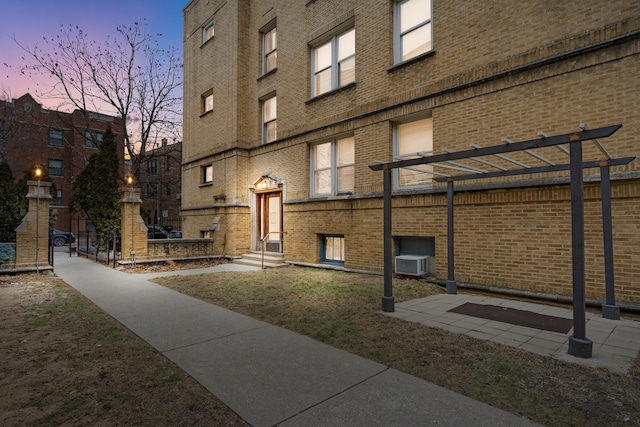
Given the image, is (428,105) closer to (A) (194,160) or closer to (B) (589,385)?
(B) (589,385)

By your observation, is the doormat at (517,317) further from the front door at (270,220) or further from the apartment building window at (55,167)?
the apartment building window at (55,167)

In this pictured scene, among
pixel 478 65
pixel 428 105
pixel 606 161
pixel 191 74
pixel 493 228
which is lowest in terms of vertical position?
pixel 493 228

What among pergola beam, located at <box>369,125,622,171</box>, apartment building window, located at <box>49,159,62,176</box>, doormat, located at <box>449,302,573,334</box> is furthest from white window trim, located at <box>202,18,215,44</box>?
apartment building window, located at <box>49,159,62,176</box>

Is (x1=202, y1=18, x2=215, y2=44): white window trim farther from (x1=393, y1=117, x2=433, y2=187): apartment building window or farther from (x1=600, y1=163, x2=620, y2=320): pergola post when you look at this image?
(x1=600, y1=163, x2=620, y2=320): pergola post

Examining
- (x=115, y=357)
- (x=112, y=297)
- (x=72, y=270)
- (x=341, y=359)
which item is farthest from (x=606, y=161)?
(x=72, y=270)

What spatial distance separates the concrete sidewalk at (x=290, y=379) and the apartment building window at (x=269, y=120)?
9063mm

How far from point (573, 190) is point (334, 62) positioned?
854 centimetres

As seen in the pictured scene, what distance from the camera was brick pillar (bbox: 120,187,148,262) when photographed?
36.8 ft

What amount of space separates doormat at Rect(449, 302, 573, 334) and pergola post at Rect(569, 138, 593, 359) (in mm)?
944

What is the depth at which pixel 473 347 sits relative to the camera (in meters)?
3.92

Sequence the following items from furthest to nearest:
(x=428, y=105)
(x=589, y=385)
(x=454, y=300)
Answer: (x=428, y=105), (x=454, y=300), (x=589, y=385)

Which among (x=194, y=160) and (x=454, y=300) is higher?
(x=194, y=160)

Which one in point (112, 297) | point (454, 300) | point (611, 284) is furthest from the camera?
point (112, 297)

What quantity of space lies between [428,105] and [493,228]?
3288mm
